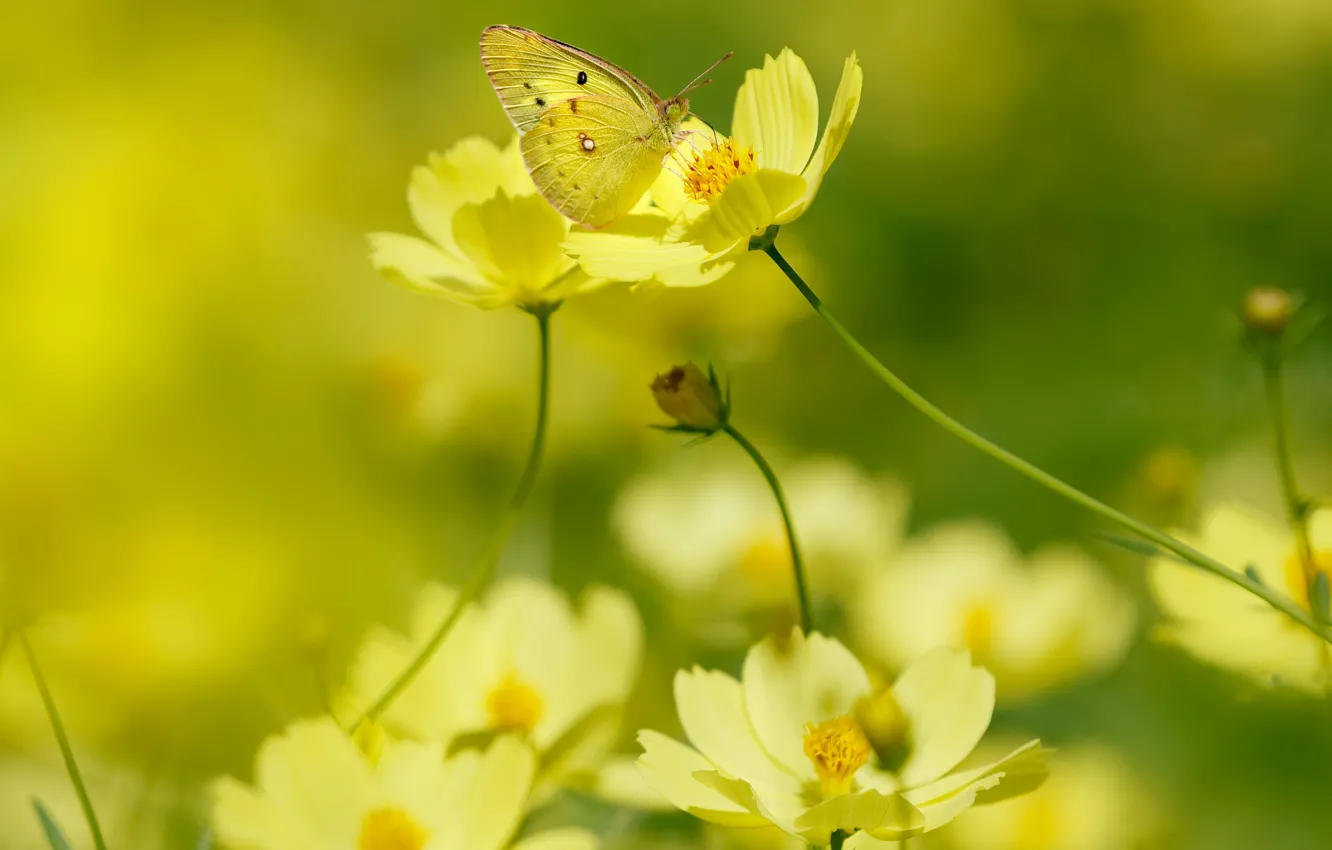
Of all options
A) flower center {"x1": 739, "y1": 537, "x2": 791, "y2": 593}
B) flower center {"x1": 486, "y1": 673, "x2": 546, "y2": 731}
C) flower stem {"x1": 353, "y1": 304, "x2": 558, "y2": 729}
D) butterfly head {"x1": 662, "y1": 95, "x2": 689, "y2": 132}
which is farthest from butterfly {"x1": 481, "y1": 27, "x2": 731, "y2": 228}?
flower center {"x1": 739, "y1": 537, "x2": 791, "y2": 593}

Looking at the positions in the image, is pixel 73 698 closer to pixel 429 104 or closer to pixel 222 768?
pixel 222 768

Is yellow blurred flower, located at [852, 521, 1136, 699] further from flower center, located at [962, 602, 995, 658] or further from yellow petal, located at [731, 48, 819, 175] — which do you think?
yellow petal, located at [731, 48, 819, 175]

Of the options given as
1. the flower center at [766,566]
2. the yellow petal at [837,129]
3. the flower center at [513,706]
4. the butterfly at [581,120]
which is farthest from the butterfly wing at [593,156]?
the flower center at [766,566]

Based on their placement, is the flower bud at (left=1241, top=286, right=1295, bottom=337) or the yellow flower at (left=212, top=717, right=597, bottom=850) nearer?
the yellow flower at (left=212, top=717, right=597, bottom=850)

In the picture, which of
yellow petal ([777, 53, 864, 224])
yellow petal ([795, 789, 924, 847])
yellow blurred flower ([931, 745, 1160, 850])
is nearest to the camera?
yellow petal ([795, 789, 924, 847])

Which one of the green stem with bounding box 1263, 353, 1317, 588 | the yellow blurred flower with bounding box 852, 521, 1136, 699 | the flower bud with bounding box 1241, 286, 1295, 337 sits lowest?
the yellow blurred flower with bounding box 852, 521, 1136, 699

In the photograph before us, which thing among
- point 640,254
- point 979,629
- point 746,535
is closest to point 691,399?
point 640,254

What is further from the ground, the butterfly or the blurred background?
the butterfly
